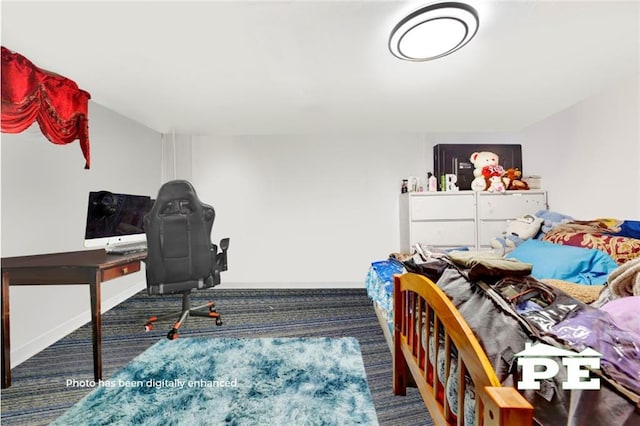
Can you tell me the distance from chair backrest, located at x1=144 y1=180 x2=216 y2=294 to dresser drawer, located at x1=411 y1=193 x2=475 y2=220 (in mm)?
2437

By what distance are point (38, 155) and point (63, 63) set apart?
0.77m

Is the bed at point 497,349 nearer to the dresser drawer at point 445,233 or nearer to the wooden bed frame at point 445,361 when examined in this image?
the wooden bed frame at point 445,361

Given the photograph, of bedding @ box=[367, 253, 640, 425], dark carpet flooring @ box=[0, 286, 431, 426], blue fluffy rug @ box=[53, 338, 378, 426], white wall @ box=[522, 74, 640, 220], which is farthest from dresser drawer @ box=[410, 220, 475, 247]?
bedding @ box=[367, 253, 640, 425]

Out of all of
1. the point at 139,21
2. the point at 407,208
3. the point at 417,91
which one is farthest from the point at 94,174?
the point at 407,208

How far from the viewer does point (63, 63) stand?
1976 mm

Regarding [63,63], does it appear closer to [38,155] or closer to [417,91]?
[38,155]

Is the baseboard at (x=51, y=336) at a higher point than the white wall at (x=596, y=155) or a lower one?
lower

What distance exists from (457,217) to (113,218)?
3660mm

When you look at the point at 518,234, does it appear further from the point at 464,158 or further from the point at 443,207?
the point at 464,158

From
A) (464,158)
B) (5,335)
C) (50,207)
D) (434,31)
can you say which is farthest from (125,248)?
(464,158)

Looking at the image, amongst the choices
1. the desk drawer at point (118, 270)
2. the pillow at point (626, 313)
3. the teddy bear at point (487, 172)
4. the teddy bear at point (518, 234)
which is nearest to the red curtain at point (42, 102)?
the desk drawer at point (118, 270)

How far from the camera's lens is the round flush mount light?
4.57ft

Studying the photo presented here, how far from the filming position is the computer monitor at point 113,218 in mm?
2109

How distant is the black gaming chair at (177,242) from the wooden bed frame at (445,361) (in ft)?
5.52
